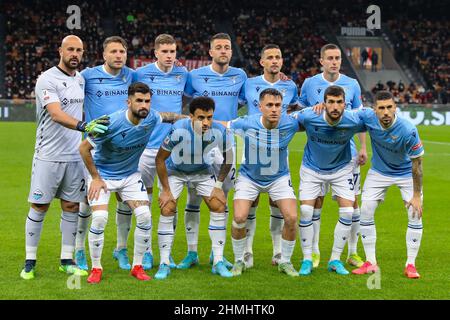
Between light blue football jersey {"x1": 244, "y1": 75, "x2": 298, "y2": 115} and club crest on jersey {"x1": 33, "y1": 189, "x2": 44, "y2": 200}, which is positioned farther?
light blue football jersey {"x1": 244, "y1": 75, "x2": 298, "y2": 115}

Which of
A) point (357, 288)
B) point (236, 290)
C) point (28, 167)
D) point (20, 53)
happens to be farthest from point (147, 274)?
point (20, 53)

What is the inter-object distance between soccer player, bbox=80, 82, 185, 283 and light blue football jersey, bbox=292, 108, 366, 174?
159 cm

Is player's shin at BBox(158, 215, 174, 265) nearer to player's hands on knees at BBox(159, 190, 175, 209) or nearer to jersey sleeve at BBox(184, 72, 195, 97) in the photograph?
player's hands on knees at BBox(159, 190, 175, 209)

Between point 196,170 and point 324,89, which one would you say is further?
point 324,89

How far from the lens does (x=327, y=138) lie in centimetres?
782

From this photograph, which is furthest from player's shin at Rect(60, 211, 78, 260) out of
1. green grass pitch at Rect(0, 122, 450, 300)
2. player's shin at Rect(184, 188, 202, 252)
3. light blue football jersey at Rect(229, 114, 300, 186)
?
light blue football jersey at Rect(229, 114, 300, 186)

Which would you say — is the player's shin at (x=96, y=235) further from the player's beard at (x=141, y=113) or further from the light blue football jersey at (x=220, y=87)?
the light blue football jersey at (x=220, y=87)

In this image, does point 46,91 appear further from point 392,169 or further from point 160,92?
point 392,169

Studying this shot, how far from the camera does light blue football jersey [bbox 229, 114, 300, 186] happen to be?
786cm

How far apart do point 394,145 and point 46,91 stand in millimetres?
3575

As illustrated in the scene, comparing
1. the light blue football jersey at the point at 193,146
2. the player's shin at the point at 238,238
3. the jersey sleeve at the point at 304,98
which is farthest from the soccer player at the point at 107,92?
the jersey sleeve at the point at 304,98

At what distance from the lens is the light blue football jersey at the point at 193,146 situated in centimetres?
774

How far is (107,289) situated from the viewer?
6.92m

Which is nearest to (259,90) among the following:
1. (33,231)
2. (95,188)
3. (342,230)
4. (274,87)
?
(274,87)
